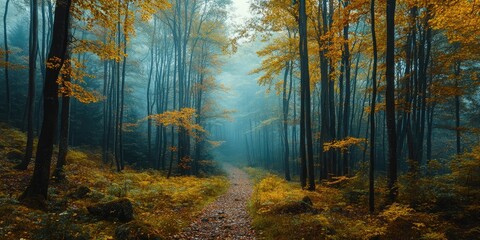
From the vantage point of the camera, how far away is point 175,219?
833 centimetres

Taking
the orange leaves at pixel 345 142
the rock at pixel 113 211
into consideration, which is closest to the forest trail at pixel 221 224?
the rock at pixel 113 211

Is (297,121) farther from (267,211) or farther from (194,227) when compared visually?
(194,227)

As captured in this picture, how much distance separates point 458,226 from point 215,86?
22.2 m

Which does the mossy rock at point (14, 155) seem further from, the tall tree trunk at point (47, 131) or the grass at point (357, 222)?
the grass at point (357, 222)

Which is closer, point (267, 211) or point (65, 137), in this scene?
point (267, 211)

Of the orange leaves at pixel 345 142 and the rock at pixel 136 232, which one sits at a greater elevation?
the orange leaves at pixel 345 142

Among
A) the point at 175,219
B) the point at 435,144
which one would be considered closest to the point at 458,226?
the point at 175,219

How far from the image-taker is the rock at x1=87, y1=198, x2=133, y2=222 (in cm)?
736

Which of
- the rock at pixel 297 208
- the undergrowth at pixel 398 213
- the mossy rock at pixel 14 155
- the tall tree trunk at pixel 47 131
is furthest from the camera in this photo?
the mossy rock at pixel 14 155

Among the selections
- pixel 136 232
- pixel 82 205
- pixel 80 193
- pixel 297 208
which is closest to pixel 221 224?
pixel 297 208

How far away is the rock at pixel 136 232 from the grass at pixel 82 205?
0.23 meters

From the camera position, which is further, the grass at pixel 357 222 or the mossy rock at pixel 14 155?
the mossy rock at pixel 14 155

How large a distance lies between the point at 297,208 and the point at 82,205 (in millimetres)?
7235

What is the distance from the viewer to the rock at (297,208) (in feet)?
29.6
